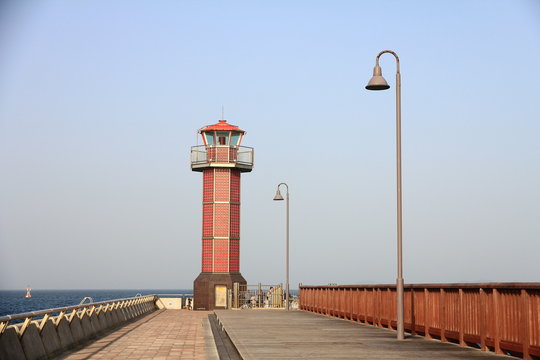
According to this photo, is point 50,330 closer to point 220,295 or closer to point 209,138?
point 220,295

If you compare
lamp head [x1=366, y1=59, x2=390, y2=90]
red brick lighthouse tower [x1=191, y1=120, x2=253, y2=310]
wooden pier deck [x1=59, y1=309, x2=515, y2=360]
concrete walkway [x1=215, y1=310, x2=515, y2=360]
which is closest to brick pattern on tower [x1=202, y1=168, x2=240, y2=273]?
red brick lighthouse tower [x1=191, y1=120, x2=253, y2=310]

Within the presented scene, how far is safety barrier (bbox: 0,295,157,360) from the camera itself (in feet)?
46.3

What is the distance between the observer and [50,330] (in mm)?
17500

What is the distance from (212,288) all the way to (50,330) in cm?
3778

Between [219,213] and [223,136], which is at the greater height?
[223,136]

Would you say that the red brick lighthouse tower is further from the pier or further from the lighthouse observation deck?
the pier

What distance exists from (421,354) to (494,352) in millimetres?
1266

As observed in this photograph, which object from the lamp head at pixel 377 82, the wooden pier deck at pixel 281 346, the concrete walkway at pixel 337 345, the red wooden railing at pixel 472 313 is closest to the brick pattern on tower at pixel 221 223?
the wooden pier deck at pixel 281 346

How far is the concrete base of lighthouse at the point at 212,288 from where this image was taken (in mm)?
54969

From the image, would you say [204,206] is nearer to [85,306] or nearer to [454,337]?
[85,306]

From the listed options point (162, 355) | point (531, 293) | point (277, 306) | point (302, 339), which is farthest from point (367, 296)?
point (277, 306)

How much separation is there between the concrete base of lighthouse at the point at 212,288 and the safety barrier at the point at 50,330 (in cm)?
→ 2543

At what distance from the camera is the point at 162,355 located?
56.9 feet

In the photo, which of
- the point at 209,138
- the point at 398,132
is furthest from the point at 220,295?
the point at 398,132
